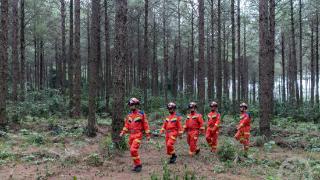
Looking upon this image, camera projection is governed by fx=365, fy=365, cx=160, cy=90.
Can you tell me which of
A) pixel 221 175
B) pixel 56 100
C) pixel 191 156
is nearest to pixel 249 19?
pixel 56 100

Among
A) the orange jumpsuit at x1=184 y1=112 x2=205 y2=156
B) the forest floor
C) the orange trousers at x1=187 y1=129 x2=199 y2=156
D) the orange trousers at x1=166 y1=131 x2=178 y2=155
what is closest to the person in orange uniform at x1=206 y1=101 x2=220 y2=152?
the forest floor

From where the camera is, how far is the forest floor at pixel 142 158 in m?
8.64

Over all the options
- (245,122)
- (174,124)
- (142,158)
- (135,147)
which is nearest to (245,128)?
(245,122)

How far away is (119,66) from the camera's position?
11289 millimetres

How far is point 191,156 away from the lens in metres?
11.2

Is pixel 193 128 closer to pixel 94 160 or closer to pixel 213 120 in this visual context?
pixel 213 120

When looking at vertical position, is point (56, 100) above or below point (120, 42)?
below

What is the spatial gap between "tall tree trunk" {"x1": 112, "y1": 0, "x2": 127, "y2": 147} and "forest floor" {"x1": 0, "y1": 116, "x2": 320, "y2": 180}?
2.13ft

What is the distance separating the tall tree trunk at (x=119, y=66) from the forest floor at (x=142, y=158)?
0.65 m

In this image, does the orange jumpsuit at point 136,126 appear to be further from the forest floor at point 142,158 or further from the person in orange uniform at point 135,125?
the forest floor at point 142,158

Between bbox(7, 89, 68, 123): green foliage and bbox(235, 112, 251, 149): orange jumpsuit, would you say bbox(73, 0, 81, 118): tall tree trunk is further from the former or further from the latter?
bbox(235, 112, 251, 149): orange jumpsuit

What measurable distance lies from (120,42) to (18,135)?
5.50m

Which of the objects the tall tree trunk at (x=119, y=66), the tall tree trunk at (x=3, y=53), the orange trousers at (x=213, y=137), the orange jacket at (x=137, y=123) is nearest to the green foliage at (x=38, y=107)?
the tall tree trunk at (x=3, y=53)

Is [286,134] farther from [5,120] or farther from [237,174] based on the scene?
[5,120]
